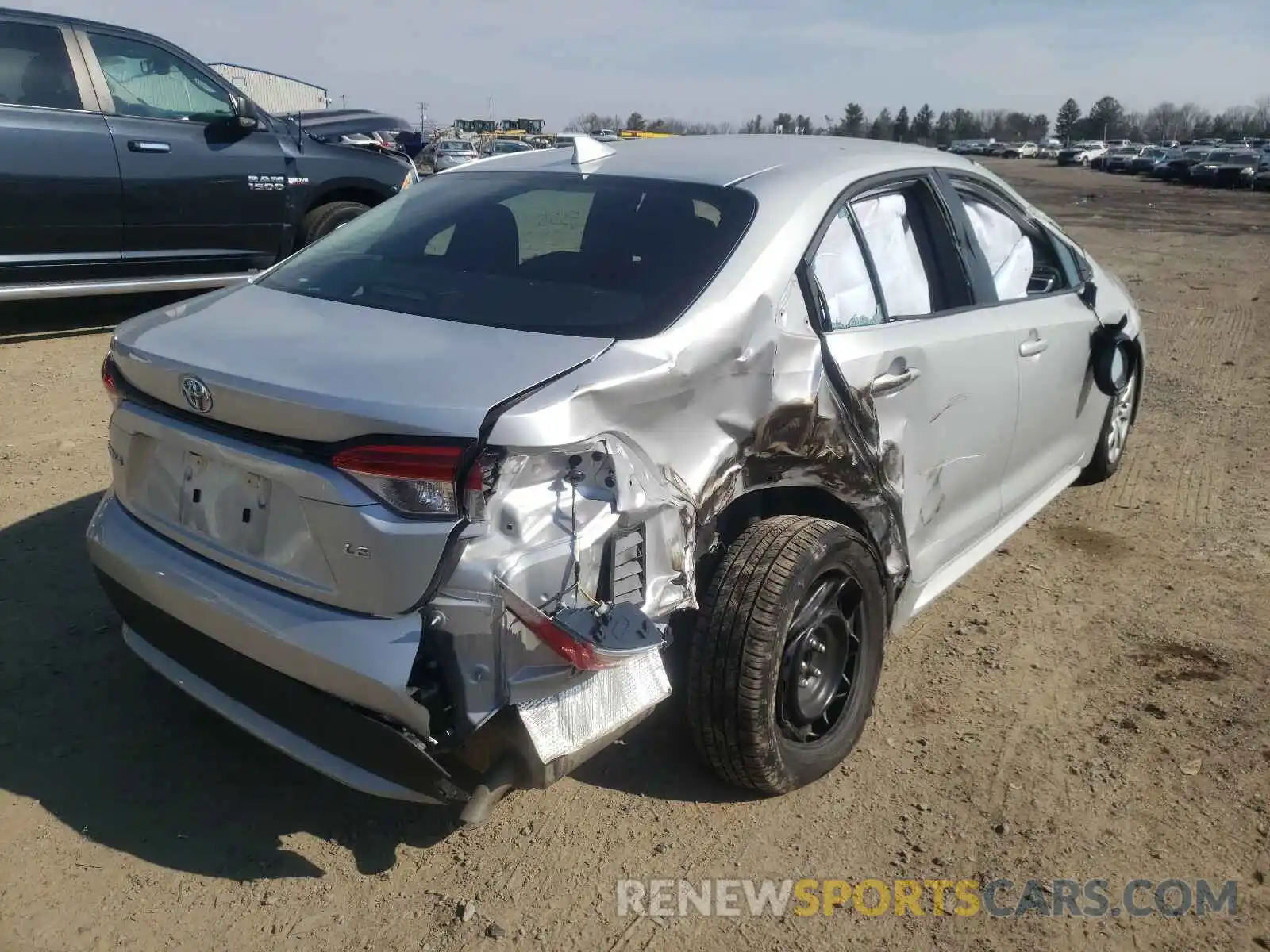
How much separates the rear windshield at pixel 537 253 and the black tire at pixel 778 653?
652 millimetres

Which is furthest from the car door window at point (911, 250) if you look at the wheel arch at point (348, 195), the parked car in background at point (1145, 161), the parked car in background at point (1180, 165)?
the parked car in background at point (1145, 161)

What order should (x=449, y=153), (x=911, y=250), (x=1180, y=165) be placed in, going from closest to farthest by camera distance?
(x=911, y=250) < (x=449, y=153) < (x=1180, y=165)

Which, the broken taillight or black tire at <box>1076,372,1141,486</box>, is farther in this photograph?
black tire at <box>1076,372,1141,486</box>

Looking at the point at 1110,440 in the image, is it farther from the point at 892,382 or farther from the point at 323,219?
the point at 323,219

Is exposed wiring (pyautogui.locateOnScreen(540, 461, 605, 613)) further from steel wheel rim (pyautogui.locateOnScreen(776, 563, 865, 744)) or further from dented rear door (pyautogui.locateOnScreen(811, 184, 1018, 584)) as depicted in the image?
dented rear door (pyautogui.locateOnScreen(811, 184, 1018, 584))

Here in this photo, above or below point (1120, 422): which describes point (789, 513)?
above

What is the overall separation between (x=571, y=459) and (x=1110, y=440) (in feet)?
12.1

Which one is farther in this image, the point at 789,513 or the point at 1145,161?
the point at 1145,161

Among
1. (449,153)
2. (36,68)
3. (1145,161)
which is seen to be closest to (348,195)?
(36,68)

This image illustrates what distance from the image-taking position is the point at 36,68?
6207 millimetres

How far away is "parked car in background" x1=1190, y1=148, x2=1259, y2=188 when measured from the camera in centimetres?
3845

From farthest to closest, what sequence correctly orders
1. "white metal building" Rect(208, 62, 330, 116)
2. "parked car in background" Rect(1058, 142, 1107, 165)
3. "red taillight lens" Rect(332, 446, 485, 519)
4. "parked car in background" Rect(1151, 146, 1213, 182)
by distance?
1. "parked car in background" Rect(1058, 142, 1107, 165)
2. "parked car in background" Rect(1151, 146, 1213, 182)
3. "white metal building" Rect(208, 62, 330, 116)
4. "red taillight lens" Rect(332, 446, 485, 519)

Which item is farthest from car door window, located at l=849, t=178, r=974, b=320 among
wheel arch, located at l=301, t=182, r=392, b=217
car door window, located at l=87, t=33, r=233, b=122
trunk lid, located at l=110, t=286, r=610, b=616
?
car door window, located at l=87, t=33, r=233, b=122

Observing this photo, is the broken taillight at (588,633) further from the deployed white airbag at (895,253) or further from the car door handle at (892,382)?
the deployed white airbag at (895,253)
